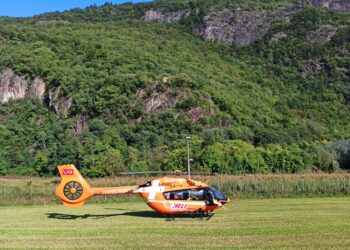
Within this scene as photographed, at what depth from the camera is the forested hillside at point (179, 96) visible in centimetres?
7694

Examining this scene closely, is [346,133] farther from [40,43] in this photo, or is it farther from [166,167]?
[40,43]

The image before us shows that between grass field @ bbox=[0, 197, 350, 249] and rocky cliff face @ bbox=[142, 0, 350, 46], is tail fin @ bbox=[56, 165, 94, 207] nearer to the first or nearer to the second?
grass field @ bbox=[0, 197, 350, 249]

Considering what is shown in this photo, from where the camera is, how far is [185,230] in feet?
71.2

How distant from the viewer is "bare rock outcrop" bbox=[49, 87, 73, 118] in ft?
316

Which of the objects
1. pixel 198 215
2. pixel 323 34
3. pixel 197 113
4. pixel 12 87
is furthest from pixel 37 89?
pixel 198 215

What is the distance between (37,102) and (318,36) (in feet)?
239

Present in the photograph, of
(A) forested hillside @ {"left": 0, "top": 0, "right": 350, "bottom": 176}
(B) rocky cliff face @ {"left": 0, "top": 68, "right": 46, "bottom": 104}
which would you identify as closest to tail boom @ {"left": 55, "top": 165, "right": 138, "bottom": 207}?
(A) forested hillside @ {"left": 0, "top": 0, "right": 350, "bottom": 176}

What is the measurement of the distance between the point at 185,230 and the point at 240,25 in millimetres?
138098

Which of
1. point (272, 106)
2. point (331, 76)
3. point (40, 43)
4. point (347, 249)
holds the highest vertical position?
point (40, 43)

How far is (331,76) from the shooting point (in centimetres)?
12331

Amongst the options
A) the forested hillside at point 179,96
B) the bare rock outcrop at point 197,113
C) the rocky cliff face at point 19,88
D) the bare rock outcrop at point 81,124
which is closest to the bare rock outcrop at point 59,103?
the rocky cliff face at point 19,88

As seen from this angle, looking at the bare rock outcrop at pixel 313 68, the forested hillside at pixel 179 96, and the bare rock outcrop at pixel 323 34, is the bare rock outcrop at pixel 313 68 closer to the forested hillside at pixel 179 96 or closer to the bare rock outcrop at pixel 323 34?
the forested hillside at pixel 179 96

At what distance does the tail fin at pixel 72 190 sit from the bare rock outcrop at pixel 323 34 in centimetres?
11475

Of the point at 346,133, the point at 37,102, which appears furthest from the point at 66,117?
the point at 346,133
